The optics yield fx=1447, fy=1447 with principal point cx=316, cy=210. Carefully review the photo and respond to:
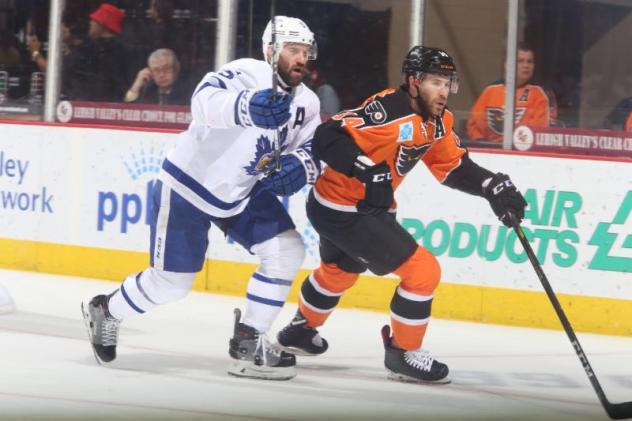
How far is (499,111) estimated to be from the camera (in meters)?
6.77

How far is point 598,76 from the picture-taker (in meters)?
6.53

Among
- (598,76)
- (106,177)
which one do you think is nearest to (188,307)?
(106,177)

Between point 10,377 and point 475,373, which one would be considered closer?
point 10,377

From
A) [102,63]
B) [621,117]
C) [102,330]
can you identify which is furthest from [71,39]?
[102,330]

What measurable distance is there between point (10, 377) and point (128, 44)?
3231 mm

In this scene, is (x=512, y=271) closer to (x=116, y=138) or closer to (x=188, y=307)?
(x=188, y=307)

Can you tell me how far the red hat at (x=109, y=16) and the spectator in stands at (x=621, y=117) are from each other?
273 centimetres

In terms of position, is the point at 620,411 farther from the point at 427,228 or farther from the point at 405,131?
the point at 427,228

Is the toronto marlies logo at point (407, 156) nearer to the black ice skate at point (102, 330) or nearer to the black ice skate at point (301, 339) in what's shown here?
the black ice skate at point (301, 339)

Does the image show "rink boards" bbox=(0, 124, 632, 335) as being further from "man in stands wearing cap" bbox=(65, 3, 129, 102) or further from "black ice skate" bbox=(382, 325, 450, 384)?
"black ice skate" bbox=(382, 325, 450, 384)

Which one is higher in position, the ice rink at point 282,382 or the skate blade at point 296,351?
the skate blade at point 296,351

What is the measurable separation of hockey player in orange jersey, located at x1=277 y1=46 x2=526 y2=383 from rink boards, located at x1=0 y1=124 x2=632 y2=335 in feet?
4.70

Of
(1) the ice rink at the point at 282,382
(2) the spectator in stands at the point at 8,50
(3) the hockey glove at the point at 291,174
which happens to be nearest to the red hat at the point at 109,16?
(2) the spectator in stands at the point at 8,50

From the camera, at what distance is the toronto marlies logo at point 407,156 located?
4.90m
